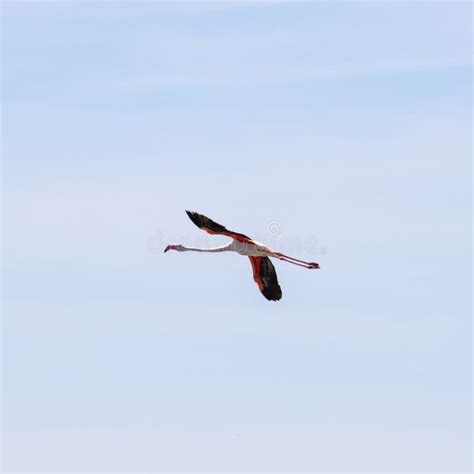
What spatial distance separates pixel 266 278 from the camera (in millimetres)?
65938

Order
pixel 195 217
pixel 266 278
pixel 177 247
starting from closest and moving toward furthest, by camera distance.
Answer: pixel 195 217 → pixel 177 247 → pixel 266 278

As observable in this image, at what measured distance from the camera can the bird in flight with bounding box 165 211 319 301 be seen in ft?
192

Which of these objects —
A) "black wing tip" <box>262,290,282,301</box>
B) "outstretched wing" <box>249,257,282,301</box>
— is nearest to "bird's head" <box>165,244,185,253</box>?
"outstretched wing" <box>249,257,282,301</box>

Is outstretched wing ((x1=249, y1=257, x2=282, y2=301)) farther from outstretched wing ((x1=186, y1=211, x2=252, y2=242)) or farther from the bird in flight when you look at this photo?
outstretched wing ((x1=186, y1=211, x2=252, y2=242))

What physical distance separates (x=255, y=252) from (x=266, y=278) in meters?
5.15

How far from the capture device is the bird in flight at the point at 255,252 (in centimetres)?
5841

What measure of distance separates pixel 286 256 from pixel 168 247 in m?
5.34

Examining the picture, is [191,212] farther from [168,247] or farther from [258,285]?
[258,285]

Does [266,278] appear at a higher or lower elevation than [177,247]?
higher

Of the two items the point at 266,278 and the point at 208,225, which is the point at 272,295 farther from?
the point at 208,225

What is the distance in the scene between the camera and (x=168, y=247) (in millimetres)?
61406

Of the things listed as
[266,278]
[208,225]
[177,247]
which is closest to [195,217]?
[208,225]

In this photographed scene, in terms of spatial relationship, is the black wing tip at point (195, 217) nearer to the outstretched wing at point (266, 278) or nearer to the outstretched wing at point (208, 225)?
the outstretched wing at point (208, 225)

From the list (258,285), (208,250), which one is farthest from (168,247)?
(258,285)
